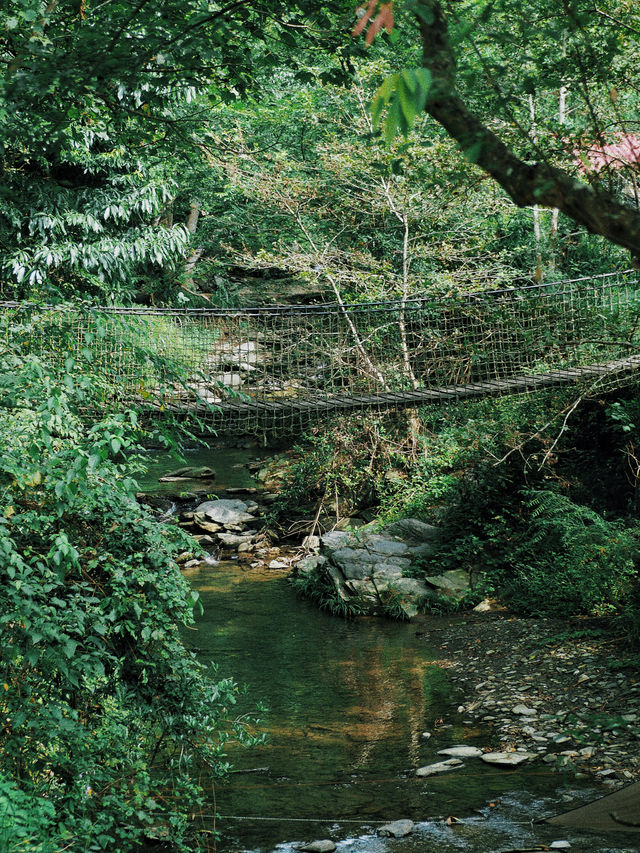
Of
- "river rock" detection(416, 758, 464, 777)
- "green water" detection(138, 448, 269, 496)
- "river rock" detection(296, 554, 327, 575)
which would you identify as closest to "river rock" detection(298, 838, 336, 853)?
"river rock" detection(416, 758, 464, 777)

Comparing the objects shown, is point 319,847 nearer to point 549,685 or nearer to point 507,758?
A: point 507,758

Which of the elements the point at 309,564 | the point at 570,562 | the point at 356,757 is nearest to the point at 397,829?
the point at 356,757

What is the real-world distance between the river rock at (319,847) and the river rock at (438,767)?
2.15 ft

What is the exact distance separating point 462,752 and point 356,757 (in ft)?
1.40

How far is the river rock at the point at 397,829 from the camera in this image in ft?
8.09

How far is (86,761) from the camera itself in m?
2.05

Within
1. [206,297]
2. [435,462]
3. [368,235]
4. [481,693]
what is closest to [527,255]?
[368,235]

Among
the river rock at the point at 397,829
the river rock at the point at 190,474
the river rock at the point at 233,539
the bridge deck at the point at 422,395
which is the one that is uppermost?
the bridge deck at the point at 422,395

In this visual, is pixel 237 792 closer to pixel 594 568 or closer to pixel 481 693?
pixel 481 693

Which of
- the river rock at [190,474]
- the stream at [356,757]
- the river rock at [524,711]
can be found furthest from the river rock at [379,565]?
the river rock at [190,474]

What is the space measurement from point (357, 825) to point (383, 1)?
7.86 feet

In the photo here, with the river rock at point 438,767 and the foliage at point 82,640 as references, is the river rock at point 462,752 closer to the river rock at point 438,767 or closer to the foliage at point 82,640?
the river rock at point 438,767

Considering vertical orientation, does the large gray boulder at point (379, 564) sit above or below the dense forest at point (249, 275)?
below

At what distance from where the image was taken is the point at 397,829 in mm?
2488
